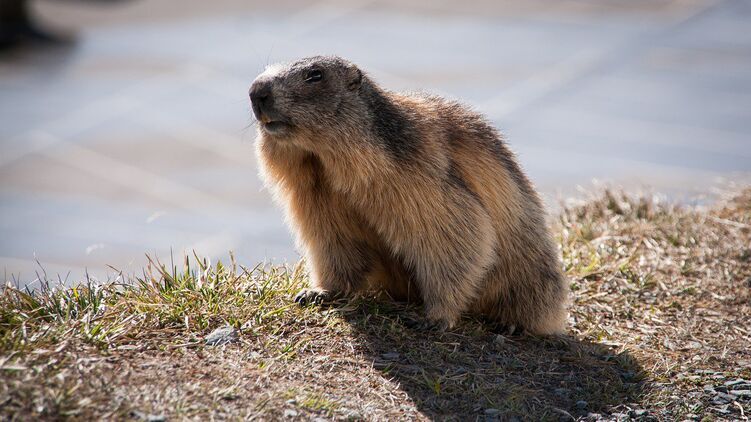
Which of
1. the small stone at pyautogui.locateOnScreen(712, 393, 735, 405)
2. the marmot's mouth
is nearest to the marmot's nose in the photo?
the marmot's mouth

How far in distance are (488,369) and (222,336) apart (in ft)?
5.95

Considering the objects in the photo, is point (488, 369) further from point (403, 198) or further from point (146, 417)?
point (146, 417)

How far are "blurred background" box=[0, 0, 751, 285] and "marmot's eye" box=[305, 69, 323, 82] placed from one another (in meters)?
4.32

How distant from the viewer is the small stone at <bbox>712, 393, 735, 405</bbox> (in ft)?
22.8

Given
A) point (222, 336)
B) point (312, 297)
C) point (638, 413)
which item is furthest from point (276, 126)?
point (638, 413)

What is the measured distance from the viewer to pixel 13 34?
23.3 metres

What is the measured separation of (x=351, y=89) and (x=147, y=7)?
759 inches

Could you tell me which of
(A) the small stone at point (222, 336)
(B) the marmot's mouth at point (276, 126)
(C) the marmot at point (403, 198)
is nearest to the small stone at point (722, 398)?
(C) the marmot at point (403, 198)

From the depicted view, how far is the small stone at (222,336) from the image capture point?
6.45m

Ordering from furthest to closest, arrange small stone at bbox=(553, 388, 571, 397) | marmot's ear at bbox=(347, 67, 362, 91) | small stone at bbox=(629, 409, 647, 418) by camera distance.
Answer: marmot's ear at bbox=(347, 67, 362, 91), small stone at bbox=(553, 388, 571, 397), small stone at bbox=(629, 409, 647, 418)

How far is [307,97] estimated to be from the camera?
690 centimetres

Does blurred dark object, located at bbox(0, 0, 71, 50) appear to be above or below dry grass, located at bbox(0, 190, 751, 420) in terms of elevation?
above

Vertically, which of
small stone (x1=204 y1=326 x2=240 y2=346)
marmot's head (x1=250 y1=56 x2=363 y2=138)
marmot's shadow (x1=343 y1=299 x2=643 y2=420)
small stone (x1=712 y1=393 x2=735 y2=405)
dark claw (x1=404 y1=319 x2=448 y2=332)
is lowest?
small stone (x1=712 y1=393 x2=735 y2=405)

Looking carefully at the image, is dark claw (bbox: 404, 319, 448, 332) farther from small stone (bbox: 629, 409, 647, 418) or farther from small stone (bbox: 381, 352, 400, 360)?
small stone (bbox: 629, 409, 647, 418)
